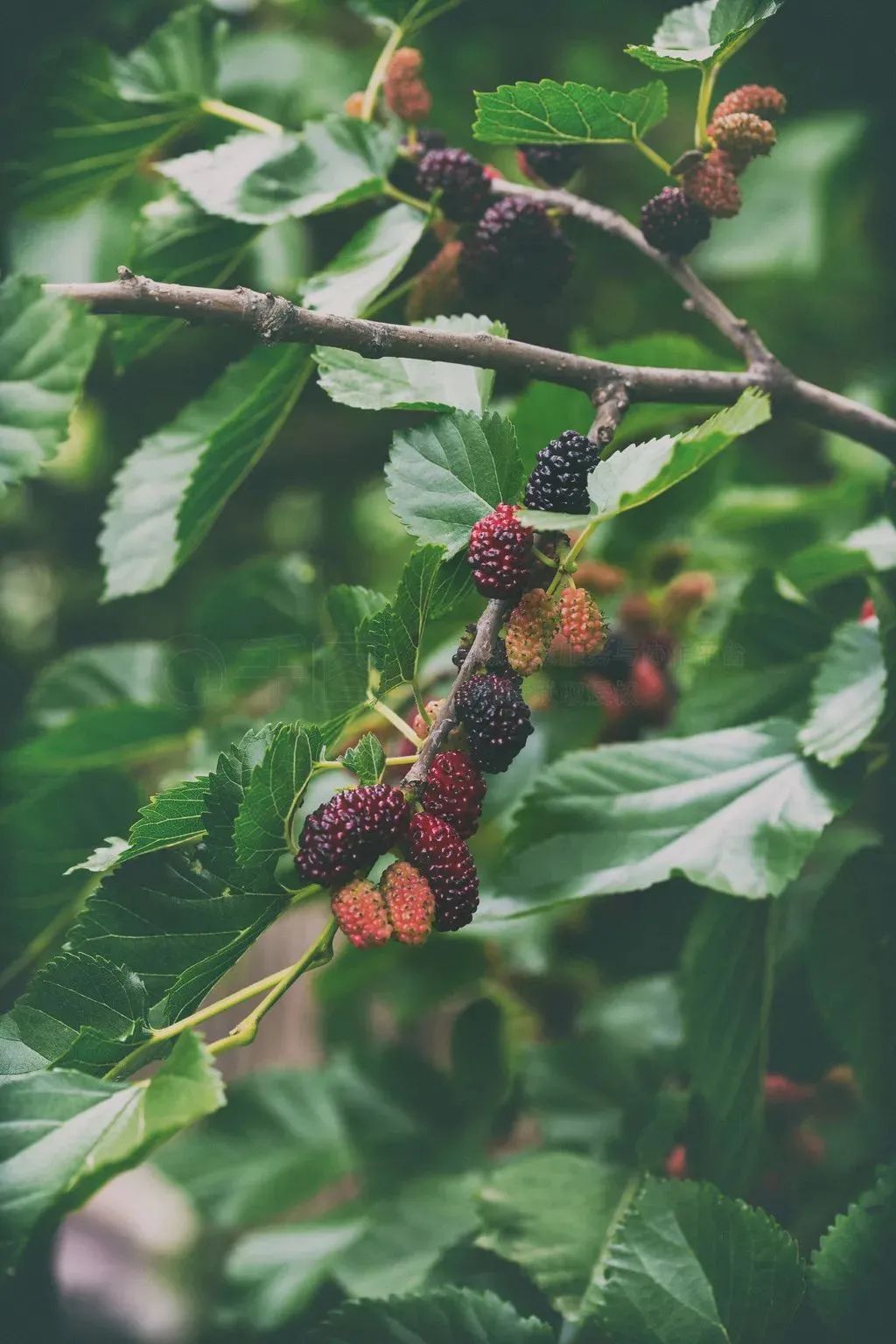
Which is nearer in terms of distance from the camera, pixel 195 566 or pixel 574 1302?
pixel 574 1302

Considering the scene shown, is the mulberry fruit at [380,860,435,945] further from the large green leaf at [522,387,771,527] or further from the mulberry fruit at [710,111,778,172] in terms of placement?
the mulberry fruit at [710,111,778,172]

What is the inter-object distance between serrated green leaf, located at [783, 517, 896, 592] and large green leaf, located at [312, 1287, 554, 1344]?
1.29 feet

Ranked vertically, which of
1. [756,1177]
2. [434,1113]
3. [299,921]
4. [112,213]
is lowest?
[299,921]

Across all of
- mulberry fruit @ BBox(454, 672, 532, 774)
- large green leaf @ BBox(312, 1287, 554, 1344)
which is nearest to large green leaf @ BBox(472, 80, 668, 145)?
mulberry fruit @ BBox(454, 672, 532, 774)

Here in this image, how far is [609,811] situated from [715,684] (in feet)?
0.44

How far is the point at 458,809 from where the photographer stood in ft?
1.23

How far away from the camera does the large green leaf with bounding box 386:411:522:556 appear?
413mm

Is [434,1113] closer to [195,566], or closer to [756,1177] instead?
[756,1177]

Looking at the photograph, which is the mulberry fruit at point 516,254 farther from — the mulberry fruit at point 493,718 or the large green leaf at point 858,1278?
the large green leaf at point 858,1278

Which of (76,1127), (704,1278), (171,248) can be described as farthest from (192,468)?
(704,1278)

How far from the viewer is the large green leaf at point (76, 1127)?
1.02ft

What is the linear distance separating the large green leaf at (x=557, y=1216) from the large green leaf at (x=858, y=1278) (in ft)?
0.38

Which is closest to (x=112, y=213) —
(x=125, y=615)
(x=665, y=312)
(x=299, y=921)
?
(x=665, y=312)

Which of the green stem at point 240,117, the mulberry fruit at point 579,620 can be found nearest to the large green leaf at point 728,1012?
the mulberry fruit at point 579,620
